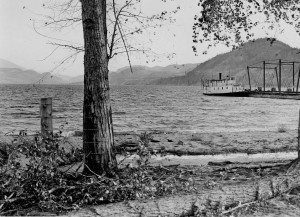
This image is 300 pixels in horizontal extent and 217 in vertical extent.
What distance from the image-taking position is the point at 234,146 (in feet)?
56.6

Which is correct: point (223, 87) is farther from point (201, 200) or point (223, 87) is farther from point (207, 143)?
point (201, 200)

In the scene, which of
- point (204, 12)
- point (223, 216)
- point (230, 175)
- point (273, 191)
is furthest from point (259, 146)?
point (223, 216)

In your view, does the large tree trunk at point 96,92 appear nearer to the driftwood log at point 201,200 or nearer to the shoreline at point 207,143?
the driftwood log at point 201,200

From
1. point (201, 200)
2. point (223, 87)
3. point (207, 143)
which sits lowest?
point (207, 143)

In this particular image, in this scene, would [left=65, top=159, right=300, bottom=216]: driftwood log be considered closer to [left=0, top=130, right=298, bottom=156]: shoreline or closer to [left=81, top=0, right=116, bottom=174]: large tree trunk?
[left=81, top=0, right=116, bottom=174]: large tree trunk

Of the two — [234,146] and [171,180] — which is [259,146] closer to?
[234,146]

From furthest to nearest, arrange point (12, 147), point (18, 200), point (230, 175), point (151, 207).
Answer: point (230, 175)
point (12, 147)
point (18, 200)
point (151, 207)

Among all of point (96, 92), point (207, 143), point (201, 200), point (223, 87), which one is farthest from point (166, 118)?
point (223, 87)

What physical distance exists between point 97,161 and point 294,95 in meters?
22.0

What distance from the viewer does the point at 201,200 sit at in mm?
6703

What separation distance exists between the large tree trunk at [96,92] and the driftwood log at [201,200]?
202 cm

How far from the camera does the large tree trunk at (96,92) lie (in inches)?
328

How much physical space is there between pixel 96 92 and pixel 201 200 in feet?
11.1

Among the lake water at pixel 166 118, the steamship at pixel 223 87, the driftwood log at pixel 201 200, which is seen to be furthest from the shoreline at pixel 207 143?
the steamship at pixel 223 87
